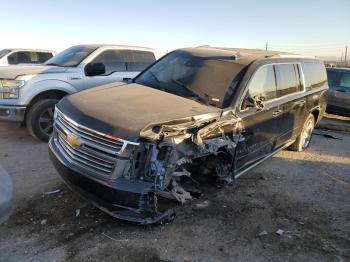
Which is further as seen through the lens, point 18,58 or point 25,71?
point 18,58

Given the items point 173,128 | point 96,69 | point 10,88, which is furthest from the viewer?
point 96,69

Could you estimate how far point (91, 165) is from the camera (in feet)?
12.1

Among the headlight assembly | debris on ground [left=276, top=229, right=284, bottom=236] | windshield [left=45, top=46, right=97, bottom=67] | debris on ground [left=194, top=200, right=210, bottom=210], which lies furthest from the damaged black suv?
windshield [left=45, top=46, right=97, bottom=67]

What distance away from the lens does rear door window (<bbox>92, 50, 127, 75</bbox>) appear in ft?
26.0

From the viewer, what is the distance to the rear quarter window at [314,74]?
691cm

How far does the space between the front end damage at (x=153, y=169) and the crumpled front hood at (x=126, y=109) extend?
0.13 m

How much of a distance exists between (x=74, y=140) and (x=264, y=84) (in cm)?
290

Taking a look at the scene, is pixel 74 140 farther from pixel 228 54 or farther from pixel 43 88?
pixel 43 88

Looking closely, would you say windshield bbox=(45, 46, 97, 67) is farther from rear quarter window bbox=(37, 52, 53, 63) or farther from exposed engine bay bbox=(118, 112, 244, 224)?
rear quarter window bbox=(37, 52, 53, 63)

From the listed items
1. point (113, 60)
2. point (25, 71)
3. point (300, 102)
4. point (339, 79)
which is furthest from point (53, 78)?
point (339, 79)

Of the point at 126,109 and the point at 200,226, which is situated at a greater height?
the point at 126,109

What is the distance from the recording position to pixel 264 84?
5285 millimetres

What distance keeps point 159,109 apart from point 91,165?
3.15 feet

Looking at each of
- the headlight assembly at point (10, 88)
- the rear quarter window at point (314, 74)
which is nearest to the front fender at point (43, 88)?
the headlight assembly at point (10, 88)
